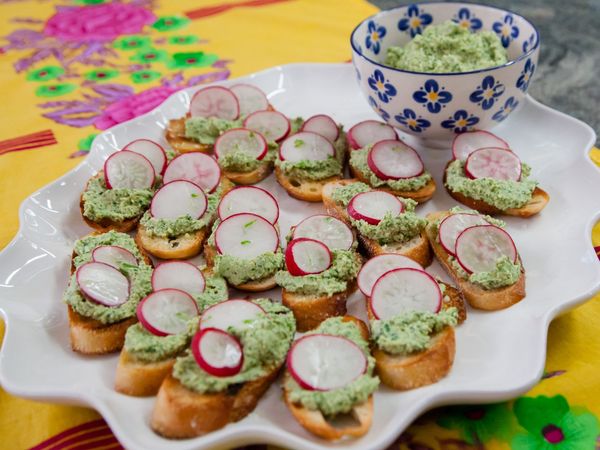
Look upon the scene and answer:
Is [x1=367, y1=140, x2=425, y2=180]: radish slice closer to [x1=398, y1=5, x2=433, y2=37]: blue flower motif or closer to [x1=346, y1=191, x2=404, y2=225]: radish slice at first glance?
[x1=346, y1=191, x2=404, y2=225]: radish slice

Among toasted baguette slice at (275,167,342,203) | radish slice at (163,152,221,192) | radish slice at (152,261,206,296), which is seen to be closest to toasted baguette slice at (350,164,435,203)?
toasted baguette slice at (275,167,342,203)

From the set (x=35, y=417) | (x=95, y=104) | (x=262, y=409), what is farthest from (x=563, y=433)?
(x=95, y=104)

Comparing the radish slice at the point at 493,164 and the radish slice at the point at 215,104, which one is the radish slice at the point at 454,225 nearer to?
the radish slice at the point at 493,164

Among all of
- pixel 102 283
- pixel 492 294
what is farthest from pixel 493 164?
pixel 102 283

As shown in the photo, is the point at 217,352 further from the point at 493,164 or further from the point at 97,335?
the point at 493,164

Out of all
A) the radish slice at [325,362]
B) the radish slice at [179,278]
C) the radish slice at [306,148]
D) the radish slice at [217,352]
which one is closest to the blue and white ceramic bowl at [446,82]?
the radish slice at [306,148]

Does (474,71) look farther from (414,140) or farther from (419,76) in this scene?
(414,140)
